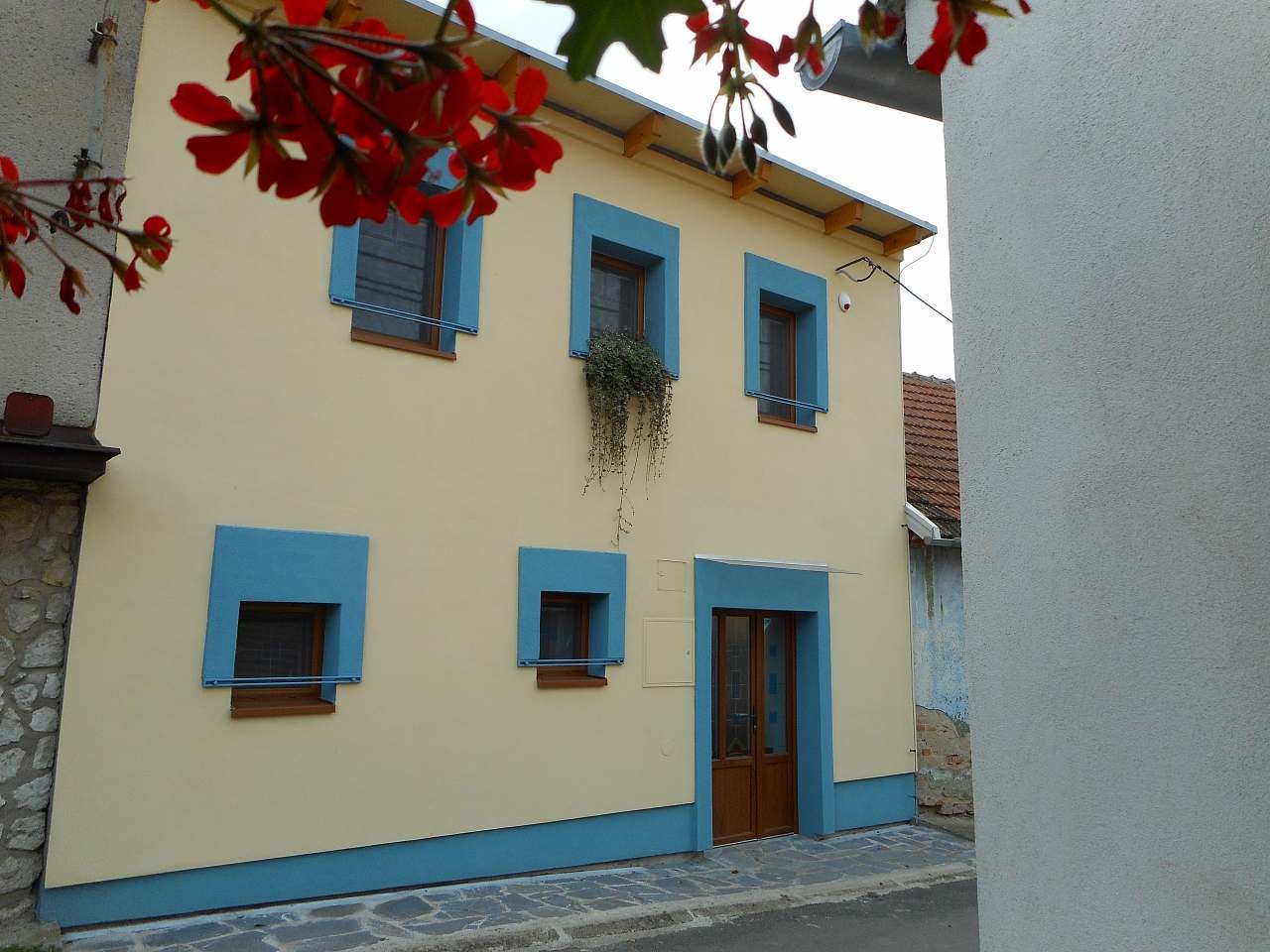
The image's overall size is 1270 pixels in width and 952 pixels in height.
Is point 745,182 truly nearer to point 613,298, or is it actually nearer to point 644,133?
point 644,133

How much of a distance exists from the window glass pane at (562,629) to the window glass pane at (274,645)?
1693 mm

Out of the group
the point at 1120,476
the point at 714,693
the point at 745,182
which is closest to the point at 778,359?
the point at 745,182

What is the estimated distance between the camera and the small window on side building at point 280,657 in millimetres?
5891

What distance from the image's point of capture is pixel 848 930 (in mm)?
6129

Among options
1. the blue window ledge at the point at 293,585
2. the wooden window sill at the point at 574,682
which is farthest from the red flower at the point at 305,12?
the wooden window sill at the point at 574,682

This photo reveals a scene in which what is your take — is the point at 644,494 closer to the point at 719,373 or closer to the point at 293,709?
the point at 719,373

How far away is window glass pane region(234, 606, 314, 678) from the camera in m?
5.97

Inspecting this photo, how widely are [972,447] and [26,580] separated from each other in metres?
4.85

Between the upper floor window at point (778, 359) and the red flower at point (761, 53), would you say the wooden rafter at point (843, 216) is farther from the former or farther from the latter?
the red flower at point (761, 53)

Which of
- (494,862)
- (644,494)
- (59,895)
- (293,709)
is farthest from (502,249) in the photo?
(59,895)

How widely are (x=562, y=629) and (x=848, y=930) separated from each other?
2.84 meters

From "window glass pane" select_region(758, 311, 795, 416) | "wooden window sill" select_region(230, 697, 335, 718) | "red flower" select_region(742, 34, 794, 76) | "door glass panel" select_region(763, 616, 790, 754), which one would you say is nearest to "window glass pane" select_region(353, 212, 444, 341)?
"wooden window sill" select_region(230, 697, 335, 718)

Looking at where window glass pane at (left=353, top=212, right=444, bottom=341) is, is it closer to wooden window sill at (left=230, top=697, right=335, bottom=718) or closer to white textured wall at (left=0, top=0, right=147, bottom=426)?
white textured wall at (left=0, top=0, right=147, bottom=426)

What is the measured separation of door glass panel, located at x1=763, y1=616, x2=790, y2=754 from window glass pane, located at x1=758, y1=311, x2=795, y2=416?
197 cm
